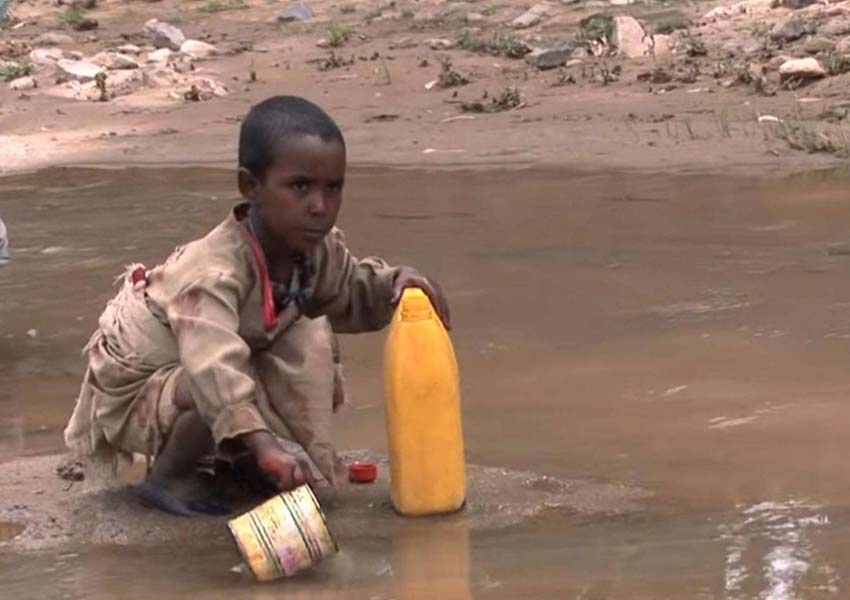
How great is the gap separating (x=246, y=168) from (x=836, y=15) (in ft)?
29.9

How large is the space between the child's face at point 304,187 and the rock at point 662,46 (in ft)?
27.8

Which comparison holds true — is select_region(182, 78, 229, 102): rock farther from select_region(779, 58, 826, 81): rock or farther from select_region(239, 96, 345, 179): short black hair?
select_region(239, 96, 345, 179): short black hair

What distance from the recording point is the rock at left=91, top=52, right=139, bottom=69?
44.9 feet

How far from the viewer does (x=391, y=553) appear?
11.6 ft

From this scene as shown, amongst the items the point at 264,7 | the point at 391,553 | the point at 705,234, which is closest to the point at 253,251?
the point at 391,553

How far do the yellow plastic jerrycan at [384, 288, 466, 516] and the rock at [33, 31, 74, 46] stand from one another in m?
12.3

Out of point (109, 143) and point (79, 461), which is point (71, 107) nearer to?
point (109, 143)

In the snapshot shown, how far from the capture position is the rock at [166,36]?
1459cm

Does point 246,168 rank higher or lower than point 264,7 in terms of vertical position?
higher

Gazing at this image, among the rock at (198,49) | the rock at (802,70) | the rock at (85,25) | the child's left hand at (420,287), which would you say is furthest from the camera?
the rock at (85,25)

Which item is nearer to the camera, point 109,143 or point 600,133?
point 600,133

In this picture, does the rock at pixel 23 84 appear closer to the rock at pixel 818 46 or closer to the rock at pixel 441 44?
the rock at pixel 441 44

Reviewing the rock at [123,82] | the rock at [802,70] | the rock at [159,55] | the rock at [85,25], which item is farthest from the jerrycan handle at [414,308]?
the rock at [85,25]

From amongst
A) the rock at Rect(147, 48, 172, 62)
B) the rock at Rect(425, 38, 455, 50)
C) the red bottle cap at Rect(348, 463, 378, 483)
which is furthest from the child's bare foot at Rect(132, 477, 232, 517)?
the rock at Rect(147, 48, 172, 62)
